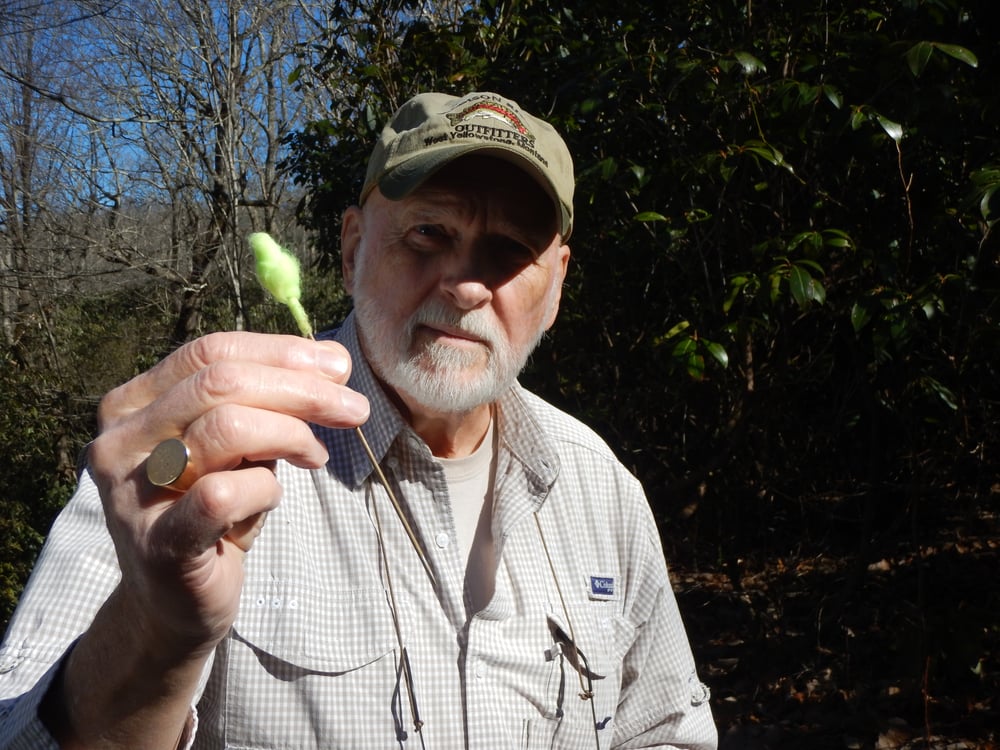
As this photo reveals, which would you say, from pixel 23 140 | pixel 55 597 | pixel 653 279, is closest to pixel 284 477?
pixel 55 597

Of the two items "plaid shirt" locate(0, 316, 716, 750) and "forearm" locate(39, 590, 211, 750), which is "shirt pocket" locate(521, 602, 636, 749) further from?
"forearm" locate(39, 590, 211, 750)

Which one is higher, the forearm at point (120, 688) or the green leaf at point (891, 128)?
the green leaf at point (891, 128)

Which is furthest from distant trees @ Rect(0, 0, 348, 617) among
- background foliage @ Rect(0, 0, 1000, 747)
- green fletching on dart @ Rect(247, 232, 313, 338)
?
green fletching on dart @ Rect(247, 232, 313, 338)

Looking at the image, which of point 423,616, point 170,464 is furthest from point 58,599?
point 423,616

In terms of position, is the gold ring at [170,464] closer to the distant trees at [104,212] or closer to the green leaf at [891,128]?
the green leaf at [891,128]

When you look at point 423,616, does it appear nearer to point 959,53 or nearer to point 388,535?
point 388,535

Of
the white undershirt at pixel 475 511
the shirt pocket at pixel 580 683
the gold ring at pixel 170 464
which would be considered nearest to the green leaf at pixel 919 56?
the white undershirt at pixel 475 511

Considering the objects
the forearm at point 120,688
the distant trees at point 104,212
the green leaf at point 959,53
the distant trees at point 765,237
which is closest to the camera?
the forearm at point 120,688
